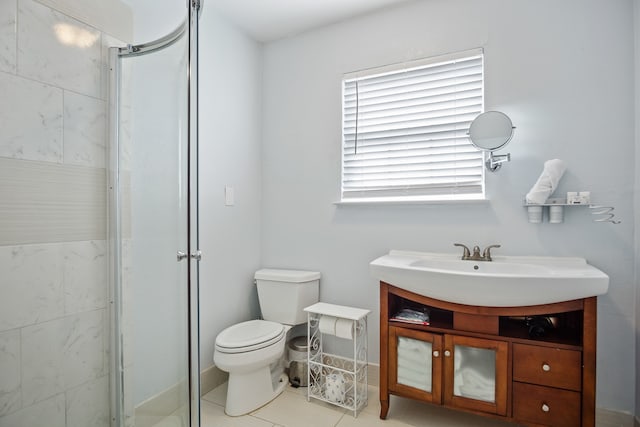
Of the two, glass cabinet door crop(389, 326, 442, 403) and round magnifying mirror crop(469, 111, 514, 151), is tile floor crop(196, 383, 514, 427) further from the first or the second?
round magnifying mirror crop(469, 111, 514, 151)

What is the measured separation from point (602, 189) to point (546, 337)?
80cm

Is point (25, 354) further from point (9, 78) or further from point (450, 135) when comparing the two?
point (450, 135)

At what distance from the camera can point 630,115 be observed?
5.42 feet

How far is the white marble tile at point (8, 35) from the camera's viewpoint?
77cm

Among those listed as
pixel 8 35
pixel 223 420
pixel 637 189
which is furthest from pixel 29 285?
pixel 637 189

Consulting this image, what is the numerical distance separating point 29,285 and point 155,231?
387mm

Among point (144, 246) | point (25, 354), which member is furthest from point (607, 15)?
point (25, 354)

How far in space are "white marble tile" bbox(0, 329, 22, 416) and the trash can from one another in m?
1.56

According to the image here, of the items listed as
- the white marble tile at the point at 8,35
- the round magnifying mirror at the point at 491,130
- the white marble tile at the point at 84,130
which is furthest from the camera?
the round magnifying mirror at the point at 491,130

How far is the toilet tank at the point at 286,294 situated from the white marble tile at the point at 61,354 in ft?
4.24

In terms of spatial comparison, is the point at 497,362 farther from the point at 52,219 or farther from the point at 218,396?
the point at 52,219

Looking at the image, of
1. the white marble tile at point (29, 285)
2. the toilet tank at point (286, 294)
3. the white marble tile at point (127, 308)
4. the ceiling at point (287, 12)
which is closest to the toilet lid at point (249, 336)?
the toilet tank at point (286, 294)

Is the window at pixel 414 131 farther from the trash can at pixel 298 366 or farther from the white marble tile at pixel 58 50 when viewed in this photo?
the white marble tile at pixel 58 50

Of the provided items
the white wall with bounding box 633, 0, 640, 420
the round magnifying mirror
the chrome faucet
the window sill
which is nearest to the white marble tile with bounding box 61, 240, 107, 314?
the window sill
